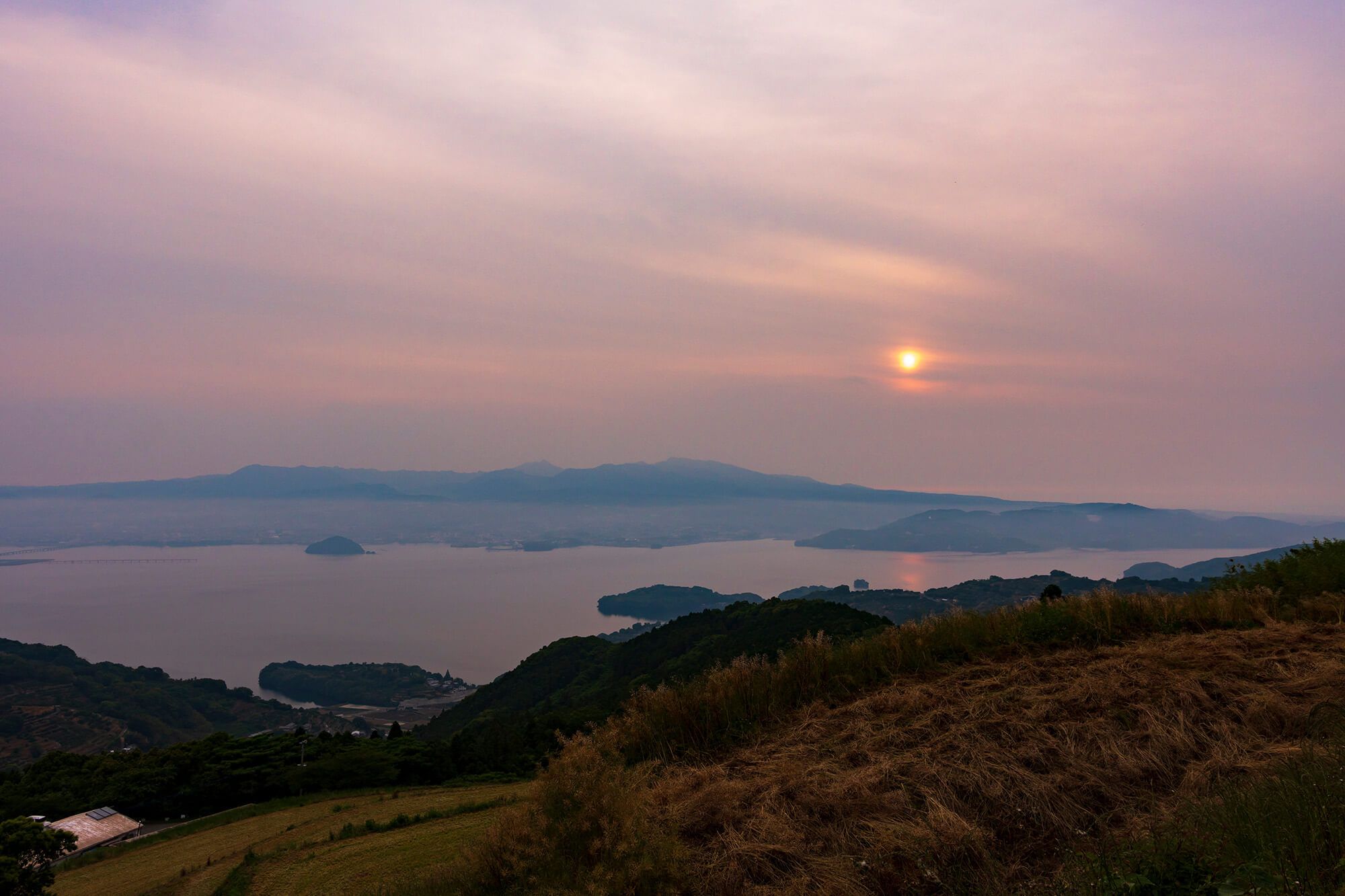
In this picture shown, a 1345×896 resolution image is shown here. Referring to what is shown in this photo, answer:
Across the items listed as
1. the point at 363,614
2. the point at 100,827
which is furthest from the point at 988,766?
the point at 363,614

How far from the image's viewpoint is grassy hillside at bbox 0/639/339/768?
230 ft

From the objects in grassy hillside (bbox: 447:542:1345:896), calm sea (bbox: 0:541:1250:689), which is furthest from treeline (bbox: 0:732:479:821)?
calm sea (bbox: 0:541:1250:689)

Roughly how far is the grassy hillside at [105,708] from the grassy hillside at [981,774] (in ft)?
269

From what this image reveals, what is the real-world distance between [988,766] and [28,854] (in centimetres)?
1516

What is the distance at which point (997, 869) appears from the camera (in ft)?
13.4

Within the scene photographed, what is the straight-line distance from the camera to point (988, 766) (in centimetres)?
516

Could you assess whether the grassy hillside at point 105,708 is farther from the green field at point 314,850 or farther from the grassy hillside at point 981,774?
the grassy hillside at point 981,774

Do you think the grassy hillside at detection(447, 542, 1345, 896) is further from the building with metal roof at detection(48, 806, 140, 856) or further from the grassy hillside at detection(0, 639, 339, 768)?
the grassy hillside at detection(0, 639, 339, 768)

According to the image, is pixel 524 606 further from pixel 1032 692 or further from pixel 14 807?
pixel 1032 692

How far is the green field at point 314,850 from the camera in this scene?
7023 mm

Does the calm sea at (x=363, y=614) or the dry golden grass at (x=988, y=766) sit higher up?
the dry golden grass at (x=988, y=766)

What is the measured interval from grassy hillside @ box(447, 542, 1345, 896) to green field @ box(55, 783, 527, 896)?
204 cm

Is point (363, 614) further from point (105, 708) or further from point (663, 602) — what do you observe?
point (105, 708)

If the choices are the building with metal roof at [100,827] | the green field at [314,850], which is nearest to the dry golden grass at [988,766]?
the green field at [314,850]
